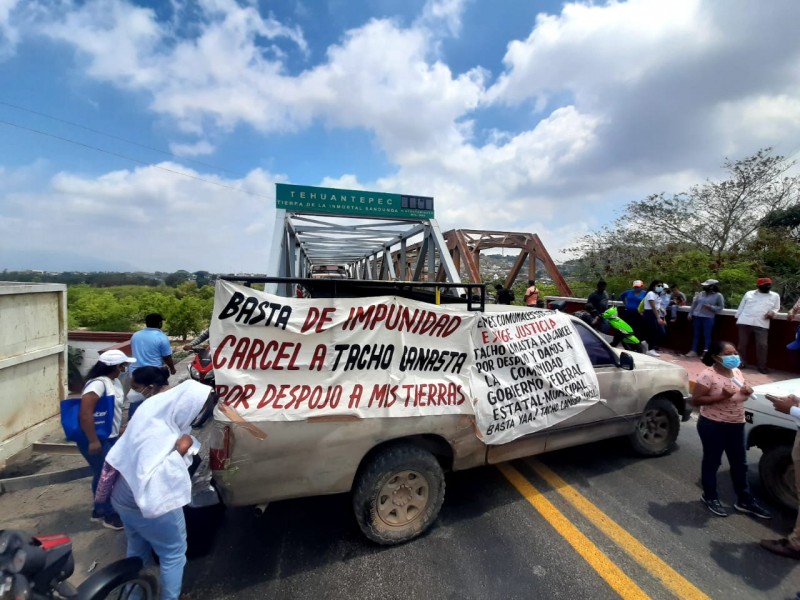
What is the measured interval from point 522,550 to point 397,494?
3.18 ft

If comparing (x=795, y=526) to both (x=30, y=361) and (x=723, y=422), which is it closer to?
(x=723, y=422)

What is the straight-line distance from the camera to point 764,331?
6.95 metres

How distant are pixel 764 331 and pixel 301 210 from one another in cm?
911

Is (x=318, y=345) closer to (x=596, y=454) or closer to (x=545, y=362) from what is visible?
(x=545, y=362)

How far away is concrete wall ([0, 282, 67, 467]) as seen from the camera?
4371mm

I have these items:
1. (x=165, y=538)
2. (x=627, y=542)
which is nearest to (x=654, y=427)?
(x=627, y=542)

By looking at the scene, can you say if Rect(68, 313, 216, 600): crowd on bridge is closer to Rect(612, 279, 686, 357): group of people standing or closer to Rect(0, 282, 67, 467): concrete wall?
Rect(0, 282, 67, 467): concrete wall

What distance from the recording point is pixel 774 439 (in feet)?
10.8

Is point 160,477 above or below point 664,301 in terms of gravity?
below

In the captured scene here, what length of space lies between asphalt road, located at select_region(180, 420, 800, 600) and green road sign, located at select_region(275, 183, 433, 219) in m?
5.90

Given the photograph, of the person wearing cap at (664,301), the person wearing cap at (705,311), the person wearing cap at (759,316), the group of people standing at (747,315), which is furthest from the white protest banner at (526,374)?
the person wearing cap at (664,301)

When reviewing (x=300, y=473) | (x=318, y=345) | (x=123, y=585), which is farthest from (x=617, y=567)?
(x=123, y=585)

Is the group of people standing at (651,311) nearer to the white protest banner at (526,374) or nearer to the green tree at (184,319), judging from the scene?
the white protest banner at (526,374)

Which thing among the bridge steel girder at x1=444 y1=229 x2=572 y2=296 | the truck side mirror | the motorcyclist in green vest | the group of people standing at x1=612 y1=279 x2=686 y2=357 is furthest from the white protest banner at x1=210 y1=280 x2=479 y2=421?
the bridge steel girder at x1=444 y1=229 x2=572 y2=296
